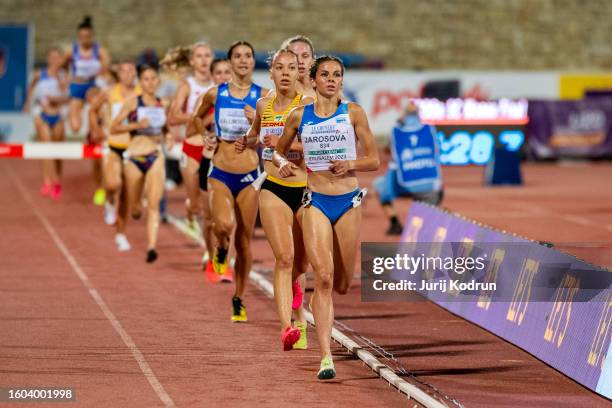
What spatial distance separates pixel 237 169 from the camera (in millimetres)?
12438

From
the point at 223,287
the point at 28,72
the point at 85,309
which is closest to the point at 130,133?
the point at 223,287

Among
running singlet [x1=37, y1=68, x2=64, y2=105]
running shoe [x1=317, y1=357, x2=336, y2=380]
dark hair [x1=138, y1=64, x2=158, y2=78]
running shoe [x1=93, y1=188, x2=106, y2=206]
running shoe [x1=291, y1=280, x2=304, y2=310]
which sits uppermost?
dark hair [x1=138, y1=64, x2=158, y2=78]

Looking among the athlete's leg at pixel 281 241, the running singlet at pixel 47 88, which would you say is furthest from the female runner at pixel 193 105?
the running singlet at pixel 47 88

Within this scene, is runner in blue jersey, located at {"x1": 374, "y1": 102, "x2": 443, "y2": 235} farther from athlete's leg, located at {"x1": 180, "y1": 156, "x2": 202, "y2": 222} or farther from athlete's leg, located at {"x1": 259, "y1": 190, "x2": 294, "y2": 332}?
athlete's leg, located at {"x1": 259, "y1": 190, "x2": 294, "y2": 332}

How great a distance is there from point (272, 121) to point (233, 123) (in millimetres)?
1480

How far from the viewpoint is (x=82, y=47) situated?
24.0 meters

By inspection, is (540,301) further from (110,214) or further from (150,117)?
(110,214)

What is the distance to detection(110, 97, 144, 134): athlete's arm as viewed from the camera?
16.6m

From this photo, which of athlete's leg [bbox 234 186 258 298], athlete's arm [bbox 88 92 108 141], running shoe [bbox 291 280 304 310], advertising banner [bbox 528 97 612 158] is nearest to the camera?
running shoe [bbox 291 280 304 310]

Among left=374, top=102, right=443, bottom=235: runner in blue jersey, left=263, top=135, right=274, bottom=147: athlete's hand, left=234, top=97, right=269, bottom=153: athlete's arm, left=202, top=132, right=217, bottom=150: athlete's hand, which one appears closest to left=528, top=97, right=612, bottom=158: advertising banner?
left=374, top=102, right=443, bottom=235: runner in blue jersey

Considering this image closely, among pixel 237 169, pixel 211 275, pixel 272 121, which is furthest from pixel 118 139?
pixel 272 121

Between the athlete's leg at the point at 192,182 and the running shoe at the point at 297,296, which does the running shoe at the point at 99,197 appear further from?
the running shoe at the point at 297,296

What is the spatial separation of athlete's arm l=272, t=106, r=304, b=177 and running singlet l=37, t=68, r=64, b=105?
574 inches

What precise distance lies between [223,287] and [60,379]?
5246 mm
